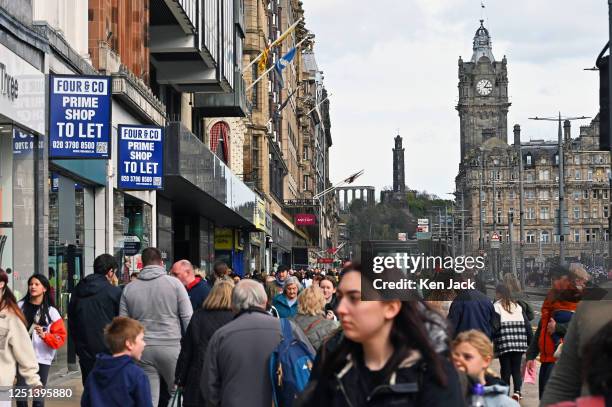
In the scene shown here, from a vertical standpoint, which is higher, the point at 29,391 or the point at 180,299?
the point at 180,299

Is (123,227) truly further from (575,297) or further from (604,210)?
(604,210)

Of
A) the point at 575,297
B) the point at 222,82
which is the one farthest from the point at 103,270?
the point at 222,82

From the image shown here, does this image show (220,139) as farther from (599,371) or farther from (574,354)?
(599,371)

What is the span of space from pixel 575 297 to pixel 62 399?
638 centimetres

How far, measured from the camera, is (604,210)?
182m

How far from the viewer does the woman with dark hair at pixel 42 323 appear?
41.3ft

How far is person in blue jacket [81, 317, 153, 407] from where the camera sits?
833 cm

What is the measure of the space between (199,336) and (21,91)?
785 cm

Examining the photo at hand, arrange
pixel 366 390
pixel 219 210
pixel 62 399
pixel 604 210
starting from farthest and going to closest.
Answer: pixel 604 210 < pixel 219 210 < pixel 62 399 < pixel 366 390

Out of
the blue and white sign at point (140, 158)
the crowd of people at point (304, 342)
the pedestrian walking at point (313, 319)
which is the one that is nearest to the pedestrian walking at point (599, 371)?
the crowd of people at point (304, 342)

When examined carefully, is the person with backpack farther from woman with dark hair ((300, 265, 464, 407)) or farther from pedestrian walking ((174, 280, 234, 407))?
woman with dark hair ((300, 265, 464, 407))

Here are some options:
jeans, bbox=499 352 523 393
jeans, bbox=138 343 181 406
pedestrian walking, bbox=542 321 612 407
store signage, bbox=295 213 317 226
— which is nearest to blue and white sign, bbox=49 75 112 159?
jeans, bbox=499 352 523 393

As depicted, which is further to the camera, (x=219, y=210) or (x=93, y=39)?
(x=219, y=210)

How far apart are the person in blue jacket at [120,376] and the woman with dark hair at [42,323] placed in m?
4.23
